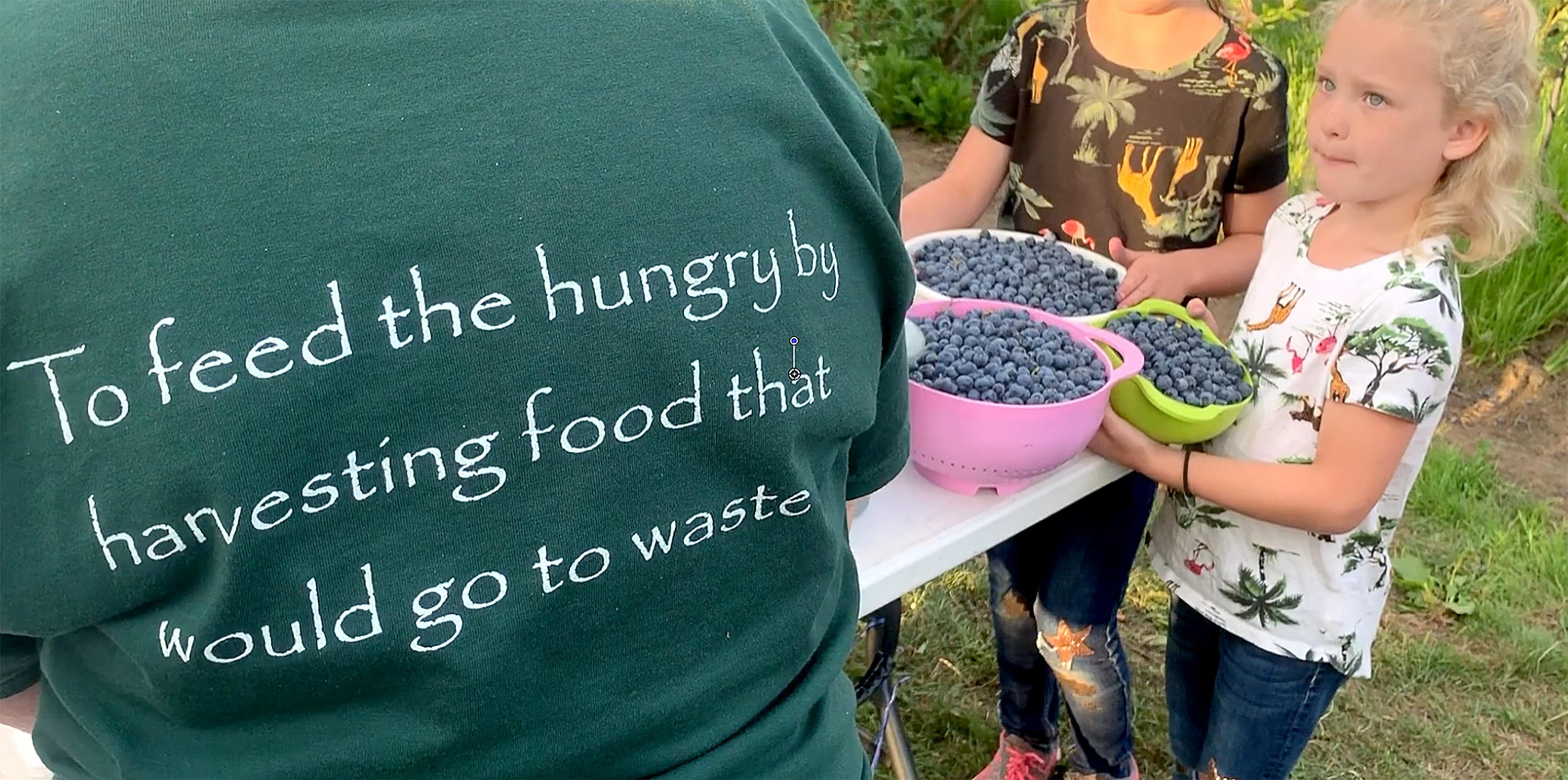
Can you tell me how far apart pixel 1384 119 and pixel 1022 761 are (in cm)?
134

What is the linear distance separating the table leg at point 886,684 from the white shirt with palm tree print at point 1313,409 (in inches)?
17.8

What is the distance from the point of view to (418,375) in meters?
0.66

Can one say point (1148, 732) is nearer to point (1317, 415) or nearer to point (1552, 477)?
point (1317, 415)

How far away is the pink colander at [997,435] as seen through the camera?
127cm

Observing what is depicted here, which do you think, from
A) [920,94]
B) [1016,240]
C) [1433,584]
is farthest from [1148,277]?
[920,94]

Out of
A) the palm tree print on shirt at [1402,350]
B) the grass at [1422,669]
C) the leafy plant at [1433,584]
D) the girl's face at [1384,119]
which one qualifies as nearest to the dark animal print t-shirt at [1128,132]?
the girl's face at [1384,119]

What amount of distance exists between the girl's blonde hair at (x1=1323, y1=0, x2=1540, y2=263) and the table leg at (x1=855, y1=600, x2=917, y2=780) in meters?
0.94

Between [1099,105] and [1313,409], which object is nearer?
[1313,409]

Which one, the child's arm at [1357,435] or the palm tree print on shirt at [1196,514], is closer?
the child's arm at [1357,435]

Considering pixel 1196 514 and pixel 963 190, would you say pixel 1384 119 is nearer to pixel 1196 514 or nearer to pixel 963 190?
pixel 1196 514

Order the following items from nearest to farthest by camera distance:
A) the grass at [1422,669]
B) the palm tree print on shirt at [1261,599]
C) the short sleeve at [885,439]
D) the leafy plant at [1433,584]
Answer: the short sleeve at [885,439] < the palm tree print on shirt at [1261,599] < the grass at [1422,669] < the leafy plant at [1433,584]

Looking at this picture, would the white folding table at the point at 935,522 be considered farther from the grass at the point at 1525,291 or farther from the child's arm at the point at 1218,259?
the grass at the point at 1525,291

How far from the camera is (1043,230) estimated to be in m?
1.98

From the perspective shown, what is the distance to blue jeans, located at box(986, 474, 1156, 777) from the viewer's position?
182cm
